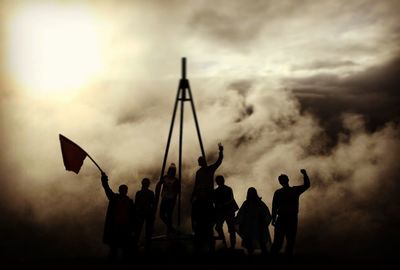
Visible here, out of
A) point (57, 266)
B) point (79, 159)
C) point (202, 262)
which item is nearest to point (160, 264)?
point (202, 262)

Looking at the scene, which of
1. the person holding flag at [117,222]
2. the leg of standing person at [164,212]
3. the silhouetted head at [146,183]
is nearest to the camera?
the person holding flag at [117,222]

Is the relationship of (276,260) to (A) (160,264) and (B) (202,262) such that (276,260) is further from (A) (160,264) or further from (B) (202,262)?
(A) (160,264)

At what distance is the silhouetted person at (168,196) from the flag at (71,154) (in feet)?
8.52

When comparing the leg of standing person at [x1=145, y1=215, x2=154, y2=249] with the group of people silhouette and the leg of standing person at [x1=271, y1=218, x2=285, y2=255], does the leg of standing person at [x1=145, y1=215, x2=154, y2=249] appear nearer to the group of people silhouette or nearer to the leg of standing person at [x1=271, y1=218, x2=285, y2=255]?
the group of people silhouette

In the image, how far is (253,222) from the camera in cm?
1402

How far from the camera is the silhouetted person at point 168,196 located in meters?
14.1

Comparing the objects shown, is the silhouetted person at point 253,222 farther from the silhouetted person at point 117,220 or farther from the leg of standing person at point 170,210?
the silhouetted person at point 117,220

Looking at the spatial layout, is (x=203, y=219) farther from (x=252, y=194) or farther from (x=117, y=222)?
(x=117, y=222)

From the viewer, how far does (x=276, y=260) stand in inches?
506

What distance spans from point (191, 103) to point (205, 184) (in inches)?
103


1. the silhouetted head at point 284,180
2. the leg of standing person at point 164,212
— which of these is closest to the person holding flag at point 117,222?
the leg of standing person at point 164,212

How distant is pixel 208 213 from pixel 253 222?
162cm

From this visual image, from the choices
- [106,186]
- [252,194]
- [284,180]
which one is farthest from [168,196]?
[284,180]

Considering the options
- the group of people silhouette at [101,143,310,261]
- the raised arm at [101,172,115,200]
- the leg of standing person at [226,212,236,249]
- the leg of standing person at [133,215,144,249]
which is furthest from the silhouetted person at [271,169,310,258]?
the raised arm at [101,172,115,200]
